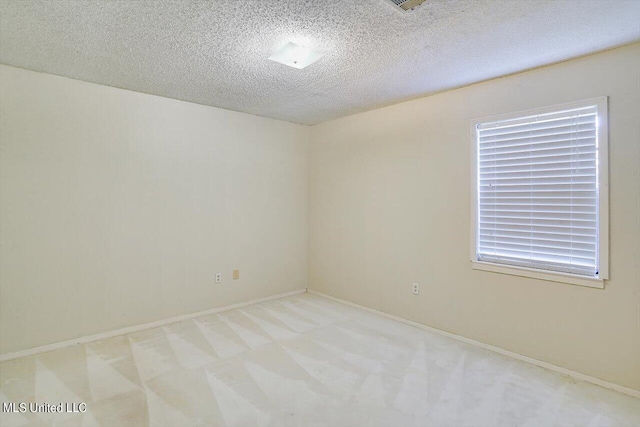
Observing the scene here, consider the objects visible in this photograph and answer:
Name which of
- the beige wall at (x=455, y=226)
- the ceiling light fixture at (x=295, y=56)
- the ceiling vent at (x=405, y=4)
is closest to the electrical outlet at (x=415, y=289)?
the beige wall at (x=455, y=226)

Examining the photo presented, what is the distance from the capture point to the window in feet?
7.49

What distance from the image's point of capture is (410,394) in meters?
2.09

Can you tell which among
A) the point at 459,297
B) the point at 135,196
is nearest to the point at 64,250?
the point at 135,196

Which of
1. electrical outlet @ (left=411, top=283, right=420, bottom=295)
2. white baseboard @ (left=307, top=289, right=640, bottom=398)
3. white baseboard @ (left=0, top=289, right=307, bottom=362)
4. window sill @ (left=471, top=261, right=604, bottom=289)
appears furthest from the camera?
electrical outlet @ (left=411, top=283, right=420, bottom=295)

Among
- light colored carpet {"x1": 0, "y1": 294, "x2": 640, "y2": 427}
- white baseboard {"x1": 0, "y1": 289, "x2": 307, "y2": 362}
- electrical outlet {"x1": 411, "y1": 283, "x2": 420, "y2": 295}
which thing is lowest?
light colored carpet {"x1": 0, "y1": 294, "x2": 640, "y2": 427}

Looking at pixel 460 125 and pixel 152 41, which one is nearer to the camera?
pixel 152 41

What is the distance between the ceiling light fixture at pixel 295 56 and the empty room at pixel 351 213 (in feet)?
0.05

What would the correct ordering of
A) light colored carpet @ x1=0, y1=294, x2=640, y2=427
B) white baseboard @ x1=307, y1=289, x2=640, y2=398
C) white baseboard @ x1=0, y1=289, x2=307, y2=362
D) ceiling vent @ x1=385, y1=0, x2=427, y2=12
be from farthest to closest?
white baseboard @ x1=0, y1=289, x2=307, y2=362, white baseboard @ x1=307, y1=289, x2=640, y2=398, light colored carpet @ x1=0, y1=294, x2=640, y2=427, ceiling vent @ x1=385, y1=0, x2=427, y2=12

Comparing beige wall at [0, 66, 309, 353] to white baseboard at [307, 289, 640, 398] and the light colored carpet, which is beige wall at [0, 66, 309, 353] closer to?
the light colored carpet

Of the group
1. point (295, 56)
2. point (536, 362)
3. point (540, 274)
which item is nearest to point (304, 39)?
point (295, 56)

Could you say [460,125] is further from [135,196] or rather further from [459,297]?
[135,196]

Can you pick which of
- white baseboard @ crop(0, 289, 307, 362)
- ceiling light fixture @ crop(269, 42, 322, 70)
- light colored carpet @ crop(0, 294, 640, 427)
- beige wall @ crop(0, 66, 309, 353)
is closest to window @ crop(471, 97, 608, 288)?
light colored carpet @ crop(0, 294, 640, 427)

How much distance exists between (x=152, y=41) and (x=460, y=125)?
2.59m

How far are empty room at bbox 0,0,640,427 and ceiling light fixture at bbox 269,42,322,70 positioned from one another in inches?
0.6
